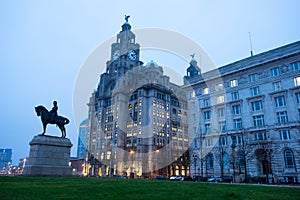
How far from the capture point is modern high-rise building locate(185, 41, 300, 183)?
46562 millimetres

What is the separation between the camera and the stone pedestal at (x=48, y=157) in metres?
34.1

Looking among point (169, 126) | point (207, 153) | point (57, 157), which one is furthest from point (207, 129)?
point (169, 126)

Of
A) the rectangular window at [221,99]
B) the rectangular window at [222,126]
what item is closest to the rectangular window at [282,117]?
the rectangular window at [222,126]

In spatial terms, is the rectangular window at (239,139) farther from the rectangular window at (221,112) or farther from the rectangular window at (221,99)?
the rectangular window at (221,99)

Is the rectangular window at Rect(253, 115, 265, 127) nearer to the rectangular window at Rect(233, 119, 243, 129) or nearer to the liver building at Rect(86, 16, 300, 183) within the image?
the liver building at Rect(86, 16, 300, 183)

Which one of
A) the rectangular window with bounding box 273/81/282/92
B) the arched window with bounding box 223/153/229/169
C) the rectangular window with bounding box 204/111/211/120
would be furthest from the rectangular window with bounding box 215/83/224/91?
the arched window with bounding box 223/153/229/169

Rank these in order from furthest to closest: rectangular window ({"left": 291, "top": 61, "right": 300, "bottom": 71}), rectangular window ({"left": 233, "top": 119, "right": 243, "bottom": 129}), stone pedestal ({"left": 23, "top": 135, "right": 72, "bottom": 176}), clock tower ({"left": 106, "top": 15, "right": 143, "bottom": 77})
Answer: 1. clock tower ({"left": 106, "top": 15, "right": 143, "bottom": 77})
2. rectangular window ({"left": 233, "top": 119, "right": 243, "bottom": 129})
3. rectangular window ({"left": 291, "top": 61, "right": 300, "bottom": 71})
4. stone pedestal ({"left": 23, "top": 135, "right": 72, "bottom": 176})

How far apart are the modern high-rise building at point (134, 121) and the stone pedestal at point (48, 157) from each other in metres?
59.0

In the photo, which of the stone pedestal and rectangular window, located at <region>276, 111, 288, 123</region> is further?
rectangular window, located at <region>276, 111, 288, 123</region>

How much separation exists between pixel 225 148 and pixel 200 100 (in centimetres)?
1497

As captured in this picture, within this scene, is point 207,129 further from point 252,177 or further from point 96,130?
point 96,130

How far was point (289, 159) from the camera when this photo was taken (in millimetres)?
45875

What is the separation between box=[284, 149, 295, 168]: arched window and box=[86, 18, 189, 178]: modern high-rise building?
48.1 m

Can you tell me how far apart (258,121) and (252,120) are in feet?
4.13
